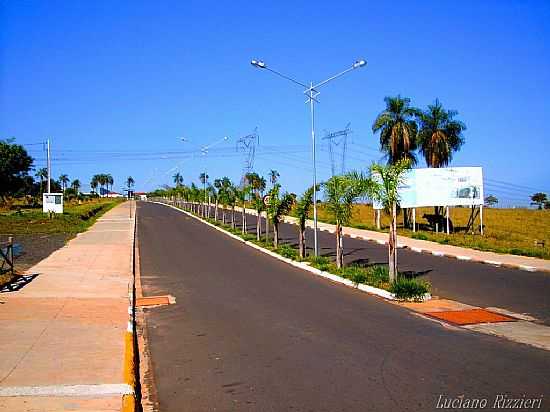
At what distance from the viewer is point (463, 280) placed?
57.3 ft

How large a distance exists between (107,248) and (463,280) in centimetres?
1800

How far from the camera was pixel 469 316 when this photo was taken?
39.8 ft

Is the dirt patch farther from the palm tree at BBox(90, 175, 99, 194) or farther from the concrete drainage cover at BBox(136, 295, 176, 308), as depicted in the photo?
the palm tree at BBox(90, 175, 99, 194)

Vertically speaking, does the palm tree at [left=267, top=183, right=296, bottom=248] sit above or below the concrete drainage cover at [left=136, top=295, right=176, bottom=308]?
above

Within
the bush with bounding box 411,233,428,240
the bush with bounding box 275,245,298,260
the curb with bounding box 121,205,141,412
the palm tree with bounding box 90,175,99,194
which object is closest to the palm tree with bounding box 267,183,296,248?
the bush with bounding box 275,245,298,260

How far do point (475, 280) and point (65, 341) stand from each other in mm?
12216

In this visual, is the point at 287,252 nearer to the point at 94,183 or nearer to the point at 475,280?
the point at 475,280

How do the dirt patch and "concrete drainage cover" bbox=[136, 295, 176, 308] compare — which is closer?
"concrete drainage cover" bbox=[136, 295, 176, 308]

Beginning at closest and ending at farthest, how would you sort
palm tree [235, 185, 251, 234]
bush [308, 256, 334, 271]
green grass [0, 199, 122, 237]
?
bush [308, 256, 334, 271] < palm tree [235, 185, 251, 234] < green grass [0, 199, 122, 237]

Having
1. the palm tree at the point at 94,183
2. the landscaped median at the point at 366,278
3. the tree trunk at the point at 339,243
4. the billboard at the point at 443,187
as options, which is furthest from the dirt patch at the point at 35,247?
the palm tree at the point at 94,183

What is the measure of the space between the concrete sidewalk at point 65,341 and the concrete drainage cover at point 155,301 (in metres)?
0.43

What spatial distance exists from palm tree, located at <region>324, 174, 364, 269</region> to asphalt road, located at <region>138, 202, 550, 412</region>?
4.10 meters

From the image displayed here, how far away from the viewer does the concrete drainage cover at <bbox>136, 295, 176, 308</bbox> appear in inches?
566

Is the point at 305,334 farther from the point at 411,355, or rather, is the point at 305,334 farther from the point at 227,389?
the point at 227,389
